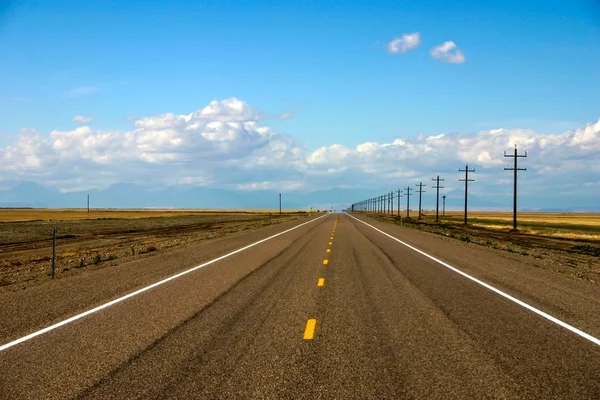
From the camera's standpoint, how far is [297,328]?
26.3ft

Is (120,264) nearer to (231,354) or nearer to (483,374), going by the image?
(231,354)

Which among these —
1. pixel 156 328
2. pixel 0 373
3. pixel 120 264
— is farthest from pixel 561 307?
pixel 120 264

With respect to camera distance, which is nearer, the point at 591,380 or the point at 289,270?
the point at 591,380

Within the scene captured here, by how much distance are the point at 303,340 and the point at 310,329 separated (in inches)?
26.5

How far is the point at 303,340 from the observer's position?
287 inches

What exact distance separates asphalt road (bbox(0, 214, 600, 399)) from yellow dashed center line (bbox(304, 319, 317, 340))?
5 cm

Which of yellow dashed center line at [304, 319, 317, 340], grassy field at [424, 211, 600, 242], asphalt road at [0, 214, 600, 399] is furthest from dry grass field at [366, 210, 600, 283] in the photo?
yellow dashed center line at [304, 319, 317, 340]

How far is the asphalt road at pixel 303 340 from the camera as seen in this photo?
5434 millimetres

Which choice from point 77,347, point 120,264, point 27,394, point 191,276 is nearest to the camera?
point 27,394

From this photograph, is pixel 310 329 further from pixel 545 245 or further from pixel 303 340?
pixel 545 245

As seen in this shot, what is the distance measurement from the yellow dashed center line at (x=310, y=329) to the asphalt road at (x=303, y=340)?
0.05 meters

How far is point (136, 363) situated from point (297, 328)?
258 cm

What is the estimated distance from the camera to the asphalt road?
214 inches

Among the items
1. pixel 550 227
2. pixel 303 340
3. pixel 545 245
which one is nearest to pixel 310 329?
pixel 303 340
